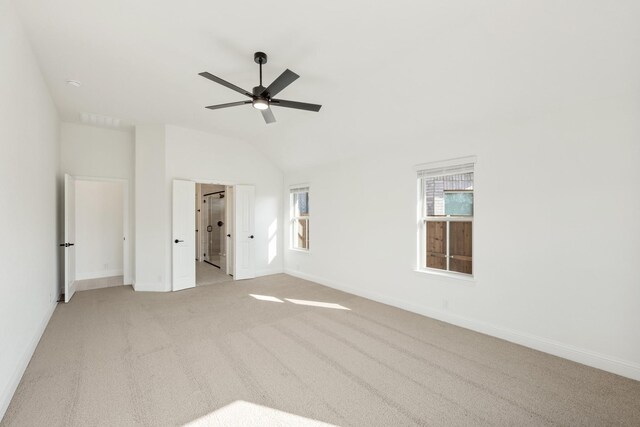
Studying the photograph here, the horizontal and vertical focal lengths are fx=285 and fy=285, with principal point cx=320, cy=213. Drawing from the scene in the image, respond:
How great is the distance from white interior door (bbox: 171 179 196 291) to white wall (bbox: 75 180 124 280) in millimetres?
2038

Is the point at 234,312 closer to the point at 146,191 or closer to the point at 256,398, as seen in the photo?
the point at 256,398

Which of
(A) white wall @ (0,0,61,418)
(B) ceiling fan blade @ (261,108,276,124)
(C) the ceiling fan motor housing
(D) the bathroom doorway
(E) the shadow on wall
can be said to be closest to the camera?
(A) white wall @ (0,0,61,418)

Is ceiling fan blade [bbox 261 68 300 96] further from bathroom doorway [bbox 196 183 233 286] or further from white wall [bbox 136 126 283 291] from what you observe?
bathroom doorway [bbox 196 183 233 286]

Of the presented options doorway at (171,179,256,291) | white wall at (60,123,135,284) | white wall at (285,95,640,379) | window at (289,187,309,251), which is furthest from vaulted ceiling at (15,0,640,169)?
window at (289,187,309,251)

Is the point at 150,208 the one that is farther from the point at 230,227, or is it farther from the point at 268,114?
the point at 268,114

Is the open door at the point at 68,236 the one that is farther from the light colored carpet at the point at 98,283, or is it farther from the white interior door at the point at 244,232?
the white interior door at the point at 244,232

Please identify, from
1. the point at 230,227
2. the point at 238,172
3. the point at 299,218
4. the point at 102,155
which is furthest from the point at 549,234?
the point at 102,155

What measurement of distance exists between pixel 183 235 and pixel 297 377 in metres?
3.86

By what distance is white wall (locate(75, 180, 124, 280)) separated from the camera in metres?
6.05

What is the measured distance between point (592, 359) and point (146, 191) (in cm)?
649

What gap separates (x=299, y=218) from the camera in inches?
256

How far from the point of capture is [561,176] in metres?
2.84

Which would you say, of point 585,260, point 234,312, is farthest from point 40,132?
point 585,260

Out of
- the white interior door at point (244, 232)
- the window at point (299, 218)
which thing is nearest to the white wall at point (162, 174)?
the white interior door at point (244, 232)
